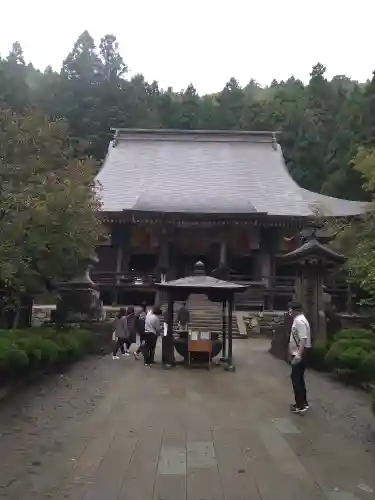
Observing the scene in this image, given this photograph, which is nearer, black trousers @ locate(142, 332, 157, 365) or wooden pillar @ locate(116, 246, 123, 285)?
black trousers @ locate(142, 332, 157, 365)

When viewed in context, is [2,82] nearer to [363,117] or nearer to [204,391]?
[363,117]

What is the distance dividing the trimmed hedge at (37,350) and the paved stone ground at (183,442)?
439 mm

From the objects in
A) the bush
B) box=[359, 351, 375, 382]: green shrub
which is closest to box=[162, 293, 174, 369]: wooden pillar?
the bush

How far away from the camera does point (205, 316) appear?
21781mm

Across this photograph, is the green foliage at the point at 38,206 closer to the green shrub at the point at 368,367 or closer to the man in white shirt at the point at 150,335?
the man in white shirt at the point at 150,335

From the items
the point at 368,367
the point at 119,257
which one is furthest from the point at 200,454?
the point at 119,257

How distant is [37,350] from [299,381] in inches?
180

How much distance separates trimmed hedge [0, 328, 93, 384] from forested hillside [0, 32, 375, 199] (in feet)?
97.7

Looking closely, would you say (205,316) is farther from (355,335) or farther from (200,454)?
(200,454)

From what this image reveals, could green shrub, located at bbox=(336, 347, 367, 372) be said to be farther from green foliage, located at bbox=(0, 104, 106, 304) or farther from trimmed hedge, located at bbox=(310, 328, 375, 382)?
green foliage, located at bbox=(0, 104, 106, 304)

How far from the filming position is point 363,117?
34656mm

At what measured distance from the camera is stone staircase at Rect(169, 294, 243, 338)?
20.7 m

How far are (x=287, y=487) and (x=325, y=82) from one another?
5555 cm

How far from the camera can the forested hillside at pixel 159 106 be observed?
4450 centimetres
